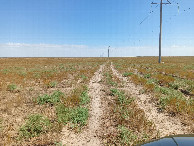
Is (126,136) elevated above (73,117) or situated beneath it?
situated beneath

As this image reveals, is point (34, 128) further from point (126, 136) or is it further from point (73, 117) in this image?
point (126, 136)

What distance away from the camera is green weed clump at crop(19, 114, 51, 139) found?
5629 millimetres

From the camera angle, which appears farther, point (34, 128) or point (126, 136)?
→ point (34, 128)

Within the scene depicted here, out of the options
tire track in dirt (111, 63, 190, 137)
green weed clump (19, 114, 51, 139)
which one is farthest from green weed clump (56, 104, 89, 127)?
tire track in dirt (111, 63, 190, 137)

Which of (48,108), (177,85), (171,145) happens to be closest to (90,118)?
(48,108)

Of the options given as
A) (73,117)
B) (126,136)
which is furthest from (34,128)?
(126,136)

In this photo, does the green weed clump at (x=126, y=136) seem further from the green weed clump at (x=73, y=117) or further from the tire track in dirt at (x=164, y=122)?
the green weed clump at (x=73, y=117)

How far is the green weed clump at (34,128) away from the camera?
18.5 feet

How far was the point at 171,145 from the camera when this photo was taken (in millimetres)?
2543

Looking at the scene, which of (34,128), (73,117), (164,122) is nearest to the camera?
(34,128)

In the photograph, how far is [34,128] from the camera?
588cm

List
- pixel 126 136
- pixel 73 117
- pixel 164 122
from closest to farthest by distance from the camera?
pixel 126 136
pixel 164 122
pixel 73 117

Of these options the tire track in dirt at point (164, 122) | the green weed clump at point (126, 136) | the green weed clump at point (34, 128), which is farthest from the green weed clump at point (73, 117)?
the tire track in dirt at point (164, 122)

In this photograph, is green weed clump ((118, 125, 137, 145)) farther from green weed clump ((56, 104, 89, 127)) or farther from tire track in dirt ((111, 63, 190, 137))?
green weed clump ((56, 104, 89, 127))
